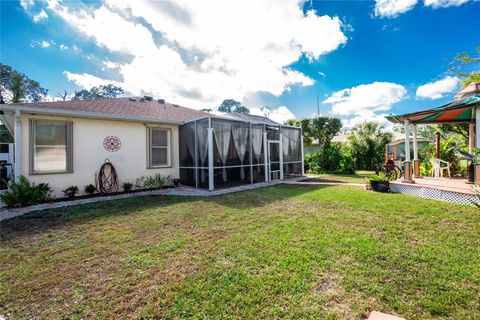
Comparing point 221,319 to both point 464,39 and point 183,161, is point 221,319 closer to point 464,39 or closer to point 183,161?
point 183,161

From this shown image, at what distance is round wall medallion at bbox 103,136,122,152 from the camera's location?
7809 mm

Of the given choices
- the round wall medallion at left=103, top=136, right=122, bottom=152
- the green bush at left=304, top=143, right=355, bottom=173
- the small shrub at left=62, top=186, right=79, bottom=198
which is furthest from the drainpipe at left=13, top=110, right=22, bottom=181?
the green bush at left=304, top=143, right=355, bottom=173

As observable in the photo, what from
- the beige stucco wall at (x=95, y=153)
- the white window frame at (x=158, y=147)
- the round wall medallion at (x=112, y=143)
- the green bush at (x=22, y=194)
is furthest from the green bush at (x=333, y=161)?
the green bush at (x=22, y=194)

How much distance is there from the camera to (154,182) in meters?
8.85

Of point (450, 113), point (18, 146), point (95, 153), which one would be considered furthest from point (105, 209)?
point (450, 113)

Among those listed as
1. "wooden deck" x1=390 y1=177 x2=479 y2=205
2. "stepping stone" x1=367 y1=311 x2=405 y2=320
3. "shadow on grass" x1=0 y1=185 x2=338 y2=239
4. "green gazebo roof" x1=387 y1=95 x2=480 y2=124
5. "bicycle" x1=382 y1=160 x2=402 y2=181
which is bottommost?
"stepping stone" x1=367 y1=311 x2=405 y2=320

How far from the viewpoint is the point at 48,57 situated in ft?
31.2

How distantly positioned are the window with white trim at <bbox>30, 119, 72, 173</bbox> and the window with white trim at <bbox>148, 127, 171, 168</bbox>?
2.78 metres

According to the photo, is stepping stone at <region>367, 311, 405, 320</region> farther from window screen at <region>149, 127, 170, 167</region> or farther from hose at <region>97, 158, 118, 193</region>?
window screen at <region>149, 127, 170, 167</region>

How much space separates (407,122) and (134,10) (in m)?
11.2

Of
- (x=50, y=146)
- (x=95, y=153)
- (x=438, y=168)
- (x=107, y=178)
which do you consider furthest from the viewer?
(x=438, y=168)

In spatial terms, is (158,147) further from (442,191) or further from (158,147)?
(442,191)

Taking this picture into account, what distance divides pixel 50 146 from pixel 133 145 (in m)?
2.57

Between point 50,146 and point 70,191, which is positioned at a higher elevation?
point 50,146
